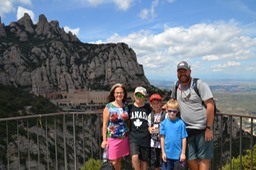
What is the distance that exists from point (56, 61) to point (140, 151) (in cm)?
8635

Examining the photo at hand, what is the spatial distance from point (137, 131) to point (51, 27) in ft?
357

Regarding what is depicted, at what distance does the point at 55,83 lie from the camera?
87688mm

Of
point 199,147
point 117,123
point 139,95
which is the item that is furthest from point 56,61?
point 199,147

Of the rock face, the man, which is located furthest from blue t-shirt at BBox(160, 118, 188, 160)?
the rock face

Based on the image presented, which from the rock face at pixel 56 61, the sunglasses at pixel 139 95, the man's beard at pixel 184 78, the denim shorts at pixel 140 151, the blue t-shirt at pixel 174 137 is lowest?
the denim shorts at pixel 140 151

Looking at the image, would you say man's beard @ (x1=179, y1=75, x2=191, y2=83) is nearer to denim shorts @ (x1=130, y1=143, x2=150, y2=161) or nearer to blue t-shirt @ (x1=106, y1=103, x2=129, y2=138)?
blue t-shirt @ (x1=106, y1=103, x2=129, y2=138)

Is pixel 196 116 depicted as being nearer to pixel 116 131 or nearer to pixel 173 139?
pixel 173 139

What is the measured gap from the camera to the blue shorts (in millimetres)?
3959

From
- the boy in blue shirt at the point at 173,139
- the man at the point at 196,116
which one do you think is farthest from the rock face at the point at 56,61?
the man at the point at 196,116

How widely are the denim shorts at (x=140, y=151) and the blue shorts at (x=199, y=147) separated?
67 centimetres

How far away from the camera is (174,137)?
3998 millimetres

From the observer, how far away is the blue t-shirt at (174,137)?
3973 millimetres

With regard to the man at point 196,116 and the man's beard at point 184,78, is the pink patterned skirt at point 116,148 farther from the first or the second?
the man's beard at point 184,78

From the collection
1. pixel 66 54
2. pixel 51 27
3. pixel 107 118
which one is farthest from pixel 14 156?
pixel 51 27
